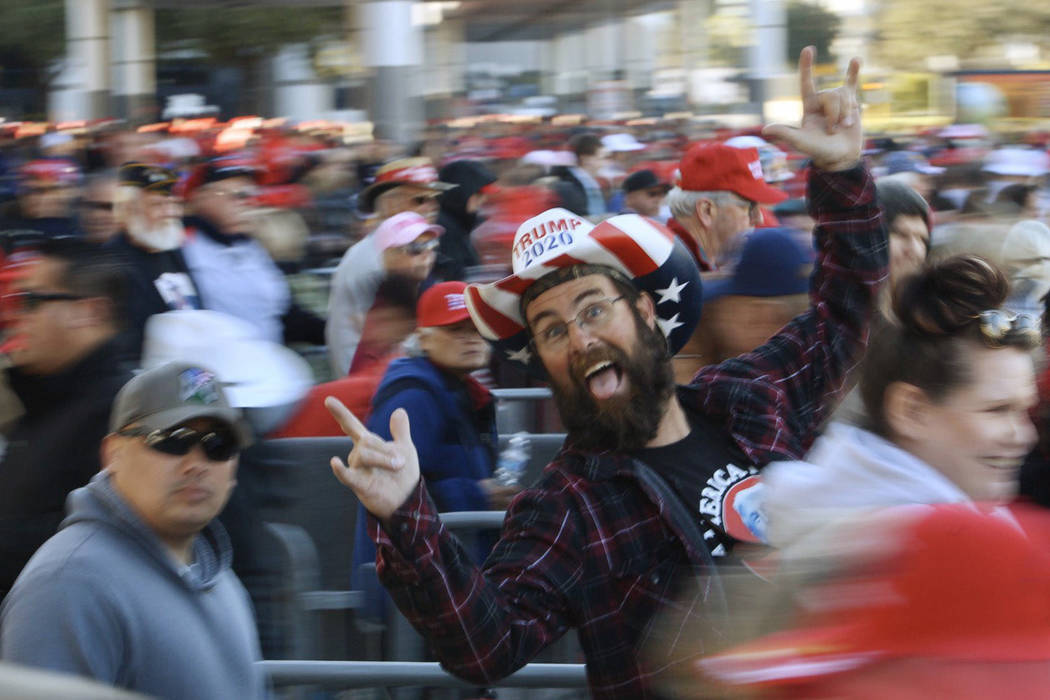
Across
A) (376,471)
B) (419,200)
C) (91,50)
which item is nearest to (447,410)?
(376,471)

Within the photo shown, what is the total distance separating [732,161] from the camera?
19.0 feet

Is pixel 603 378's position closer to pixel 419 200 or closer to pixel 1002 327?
pixel 1002 327

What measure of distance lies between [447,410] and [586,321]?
68.0 inches

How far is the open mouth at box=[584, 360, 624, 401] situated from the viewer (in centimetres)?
297

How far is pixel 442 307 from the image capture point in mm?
4836

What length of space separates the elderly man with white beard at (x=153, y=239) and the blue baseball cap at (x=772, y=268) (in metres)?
2.67

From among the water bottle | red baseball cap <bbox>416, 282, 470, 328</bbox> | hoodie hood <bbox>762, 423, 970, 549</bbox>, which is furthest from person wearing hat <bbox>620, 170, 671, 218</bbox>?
hoodie hood <bbox>762, 423, 970, 549</bbox>

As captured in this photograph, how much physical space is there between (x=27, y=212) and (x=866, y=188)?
776cm

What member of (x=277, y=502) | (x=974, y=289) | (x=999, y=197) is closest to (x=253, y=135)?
(x=999, y=197)

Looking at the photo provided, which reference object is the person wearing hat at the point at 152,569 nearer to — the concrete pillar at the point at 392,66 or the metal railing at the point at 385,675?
the metal railing at the point at 385,675

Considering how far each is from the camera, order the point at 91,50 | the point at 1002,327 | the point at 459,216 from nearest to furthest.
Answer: the point at 1002,327
the point at 459,216
the point at 91,50

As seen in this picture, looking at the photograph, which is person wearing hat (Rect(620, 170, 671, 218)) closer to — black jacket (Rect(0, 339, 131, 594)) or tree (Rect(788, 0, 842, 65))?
black jacket (Rect(0, 339, 131, 594))

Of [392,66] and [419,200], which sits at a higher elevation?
[392,66]

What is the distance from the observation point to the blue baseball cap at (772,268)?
448 cm
